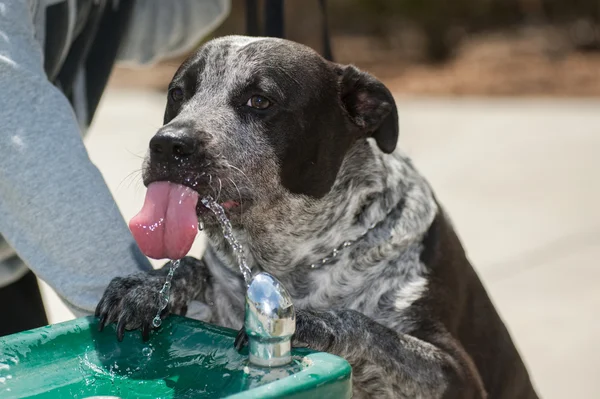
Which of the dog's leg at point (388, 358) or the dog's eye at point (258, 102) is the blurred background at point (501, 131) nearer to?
the dog's eye at point (258, 102)

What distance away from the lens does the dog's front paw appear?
2.25m

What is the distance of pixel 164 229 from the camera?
2.26 m

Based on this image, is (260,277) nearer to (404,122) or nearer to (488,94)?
(404,122)

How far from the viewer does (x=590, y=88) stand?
10.3m

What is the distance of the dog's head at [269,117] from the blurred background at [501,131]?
270mm

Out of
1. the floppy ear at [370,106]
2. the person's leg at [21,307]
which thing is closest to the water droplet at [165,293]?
the floppy ear at [370,106]

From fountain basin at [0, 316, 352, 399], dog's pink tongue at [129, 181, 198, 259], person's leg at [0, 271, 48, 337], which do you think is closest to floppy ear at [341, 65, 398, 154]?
dog's pink tongue at [129, 181, 198, 259]

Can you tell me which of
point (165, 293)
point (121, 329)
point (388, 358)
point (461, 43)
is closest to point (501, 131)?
point (461, 43)

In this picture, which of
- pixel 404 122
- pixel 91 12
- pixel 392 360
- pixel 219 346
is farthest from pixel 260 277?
pixel 404 122

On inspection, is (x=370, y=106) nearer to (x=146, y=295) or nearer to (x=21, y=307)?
(x=146, y=295)

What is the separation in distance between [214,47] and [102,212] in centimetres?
69

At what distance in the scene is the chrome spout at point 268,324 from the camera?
190cm

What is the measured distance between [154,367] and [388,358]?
732 millimetres

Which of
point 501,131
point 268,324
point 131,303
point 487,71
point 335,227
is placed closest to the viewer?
point 268,324
